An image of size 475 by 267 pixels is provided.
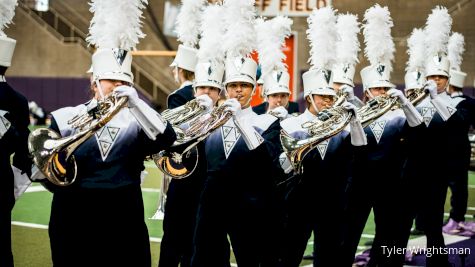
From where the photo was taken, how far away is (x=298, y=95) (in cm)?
2430

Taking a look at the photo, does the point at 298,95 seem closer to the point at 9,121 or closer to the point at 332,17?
the point at 332,17

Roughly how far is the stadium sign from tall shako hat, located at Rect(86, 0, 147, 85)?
29.4ft

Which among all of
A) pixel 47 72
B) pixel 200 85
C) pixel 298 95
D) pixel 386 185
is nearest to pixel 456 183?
pixel 386 185

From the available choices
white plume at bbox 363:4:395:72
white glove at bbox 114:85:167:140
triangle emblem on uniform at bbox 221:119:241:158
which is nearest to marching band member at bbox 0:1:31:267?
white glove at bbox 114:85:167:140

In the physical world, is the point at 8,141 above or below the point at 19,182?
above

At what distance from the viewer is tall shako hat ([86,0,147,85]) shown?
15.3 feet

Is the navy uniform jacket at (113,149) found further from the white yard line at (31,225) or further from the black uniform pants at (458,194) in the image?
the black uniform pants at (458,194)

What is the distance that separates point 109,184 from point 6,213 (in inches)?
42.4

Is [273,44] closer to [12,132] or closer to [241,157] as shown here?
[241,157]

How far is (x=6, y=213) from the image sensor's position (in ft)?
16.9

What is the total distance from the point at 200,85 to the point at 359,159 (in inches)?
56.4

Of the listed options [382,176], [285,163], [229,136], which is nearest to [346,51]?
[382,176]

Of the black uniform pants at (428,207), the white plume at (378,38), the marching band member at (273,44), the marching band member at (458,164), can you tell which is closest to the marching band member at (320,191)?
the marching band member at (273,44)

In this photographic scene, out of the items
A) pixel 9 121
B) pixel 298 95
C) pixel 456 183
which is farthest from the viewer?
pixel 298 95
